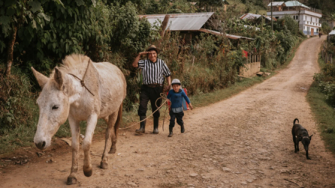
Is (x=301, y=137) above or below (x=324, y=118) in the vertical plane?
above

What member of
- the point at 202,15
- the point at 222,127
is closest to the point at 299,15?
the point at 202,15

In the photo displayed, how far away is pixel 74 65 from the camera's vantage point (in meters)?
3.99

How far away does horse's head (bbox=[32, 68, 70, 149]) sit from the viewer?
10.4 ft

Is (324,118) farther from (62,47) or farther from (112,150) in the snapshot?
(62,47)

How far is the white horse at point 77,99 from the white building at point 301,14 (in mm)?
65785

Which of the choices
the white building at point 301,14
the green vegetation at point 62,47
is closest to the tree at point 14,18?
the green vegetation at point 62,47

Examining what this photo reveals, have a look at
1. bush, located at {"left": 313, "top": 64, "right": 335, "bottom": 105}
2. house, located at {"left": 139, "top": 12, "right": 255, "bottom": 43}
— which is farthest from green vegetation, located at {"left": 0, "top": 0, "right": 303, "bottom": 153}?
house, located at {"left": 139, "top": 12, "right": 255, "bottom": 43}

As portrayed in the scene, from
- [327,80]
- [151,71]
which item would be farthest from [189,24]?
[151,71]

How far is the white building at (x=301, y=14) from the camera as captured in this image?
6294 centimetres

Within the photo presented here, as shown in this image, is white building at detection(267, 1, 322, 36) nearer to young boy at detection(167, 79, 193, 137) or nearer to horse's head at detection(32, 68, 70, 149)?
young boy at detection(167, 79, 193, 137)

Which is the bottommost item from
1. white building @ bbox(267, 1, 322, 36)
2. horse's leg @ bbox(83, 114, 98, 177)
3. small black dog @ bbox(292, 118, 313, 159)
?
small black dog @ bbox(292, 118, 313, 159)

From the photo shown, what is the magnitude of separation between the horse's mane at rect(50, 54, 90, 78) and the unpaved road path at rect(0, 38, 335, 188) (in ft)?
4.96

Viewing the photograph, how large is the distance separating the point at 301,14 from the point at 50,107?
69.0 meters

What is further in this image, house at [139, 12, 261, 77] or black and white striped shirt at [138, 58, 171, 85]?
house at [139, 12, 261, 77]
